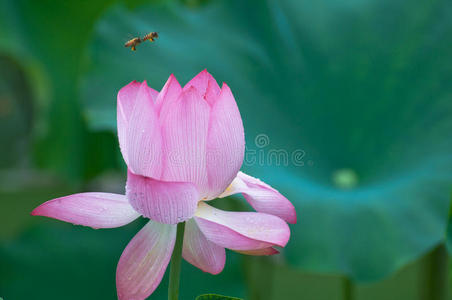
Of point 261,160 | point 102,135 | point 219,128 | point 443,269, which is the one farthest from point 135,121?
point 102,135

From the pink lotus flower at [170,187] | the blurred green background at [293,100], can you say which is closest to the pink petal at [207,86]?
the pink lotus flower at [170,187]

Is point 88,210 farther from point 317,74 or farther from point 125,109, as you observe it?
point 317,74

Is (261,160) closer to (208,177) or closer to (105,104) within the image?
(105,104)

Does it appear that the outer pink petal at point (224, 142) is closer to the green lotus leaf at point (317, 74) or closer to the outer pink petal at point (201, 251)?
the outer pink petal at point (201, 251)

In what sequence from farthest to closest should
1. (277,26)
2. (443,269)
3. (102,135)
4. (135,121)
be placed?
(102,135) < (277,26) < (443,269) < (135,121)

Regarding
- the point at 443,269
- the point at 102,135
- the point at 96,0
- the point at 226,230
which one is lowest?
the point at 443,269

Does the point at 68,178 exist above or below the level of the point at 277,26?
below

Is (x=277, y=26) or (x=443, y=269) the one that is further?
(x=277, y=26)
